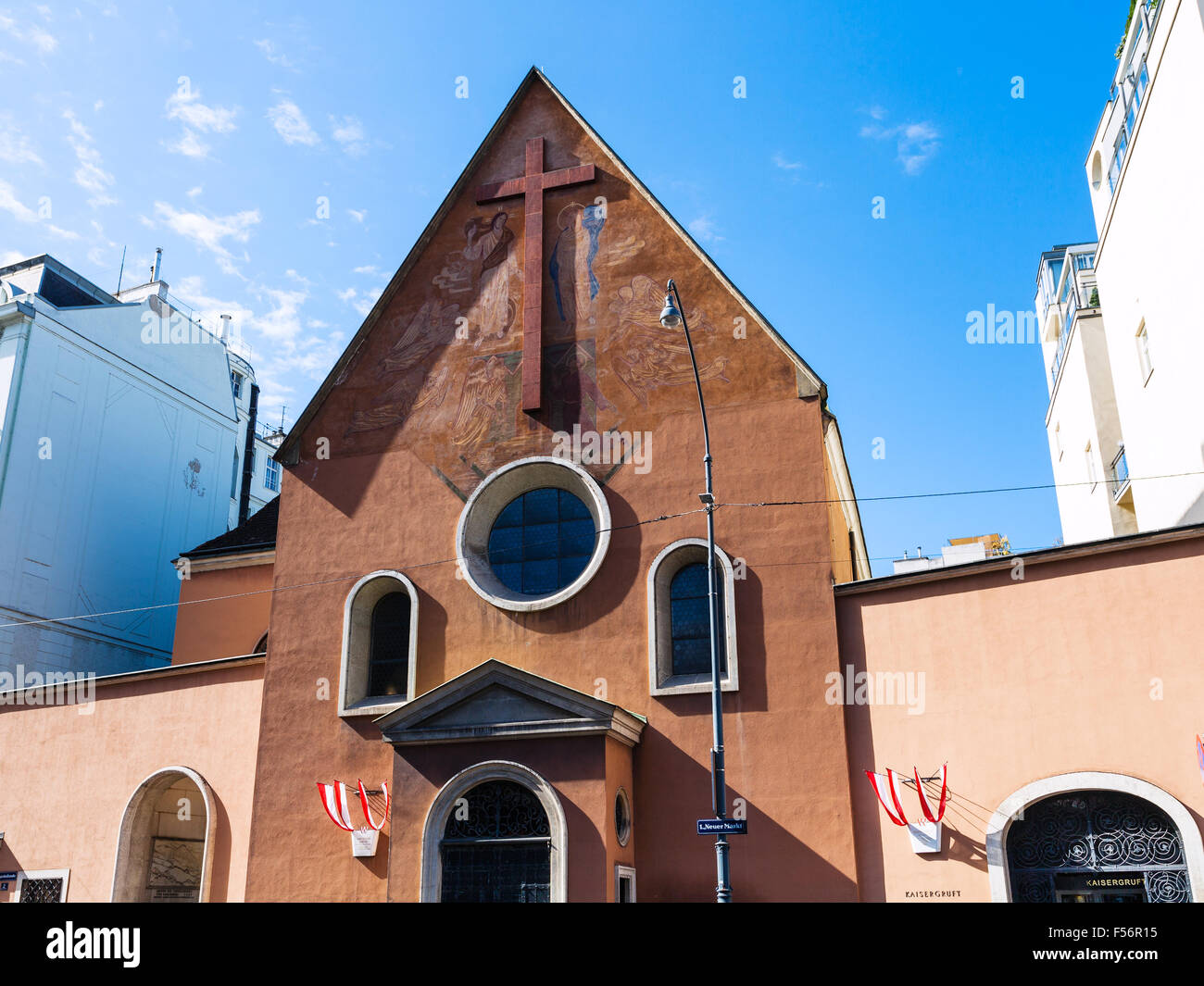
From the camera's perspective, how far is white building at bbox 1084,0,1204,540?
2047cm

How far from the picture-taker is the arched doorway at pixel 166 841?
814 inches

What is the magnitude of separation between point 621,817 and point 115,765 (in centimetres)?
1117

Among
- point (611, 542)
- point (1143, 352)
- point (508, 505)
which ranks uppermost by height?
point (1143, 352)

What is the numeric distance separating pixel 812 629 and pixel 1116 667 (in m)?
4.46

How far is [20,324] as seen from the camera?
30.3m

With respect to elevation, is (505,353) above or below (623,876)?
above

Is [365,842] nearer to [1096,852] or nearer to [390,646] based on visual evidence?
[390,646]

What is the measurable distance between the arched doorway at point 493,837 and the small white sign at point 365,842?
1.79m

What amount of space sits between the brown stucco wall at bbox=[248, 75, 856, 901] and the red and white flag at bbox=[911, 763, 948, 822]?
3.75ft

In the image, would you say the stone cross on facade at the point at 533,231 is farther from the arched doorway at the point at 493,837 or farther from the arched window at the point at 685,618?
the arched doorway at the point at 493,837

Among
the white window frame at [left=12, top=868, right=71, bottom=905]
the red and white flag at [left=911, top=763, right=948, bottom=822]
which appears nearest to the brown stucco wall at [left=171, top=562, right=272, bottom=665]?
the white window frame at [left=12, top=868, right=71, bottom=905]

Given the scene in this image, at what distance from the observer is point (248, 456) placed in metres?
41.2

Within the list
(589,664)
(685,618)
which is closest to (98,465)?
(589,664)

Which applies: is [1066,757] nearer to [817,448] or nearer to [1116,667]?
→ [1116,667]
